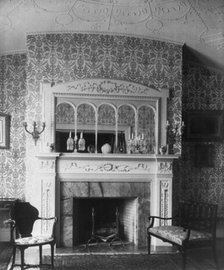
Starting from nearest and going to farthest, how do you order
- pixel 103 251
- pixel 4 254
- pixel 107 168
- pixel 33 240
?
1. pixel 33 240
2. pixel 4 254
3. pixel 103 251
4. pixel 107 168

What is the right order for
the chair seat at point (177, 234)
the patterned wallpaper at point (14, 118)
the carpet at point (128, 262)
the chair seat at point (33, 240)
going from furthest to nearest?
the patterned wallpaper at point (14, 118)
the carpet at point (128, 262)
the chair seat at point (177, 234)
the chair seat at point (33, 240)

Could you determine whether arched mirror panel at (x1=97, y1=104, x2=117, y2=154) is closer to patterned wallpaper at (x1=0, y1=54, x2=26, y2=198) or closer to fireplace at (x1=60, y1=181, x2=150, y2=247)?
fireplace at (x1=60, y1=181, x2=150, y2=247)

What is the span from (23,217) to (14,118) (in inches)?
85.9

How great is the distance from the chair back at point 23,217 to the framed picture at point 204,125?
321 cm

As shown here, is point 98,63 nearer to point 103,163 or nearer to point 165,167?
point 103,163

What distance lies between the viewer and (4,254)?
6.04 metres

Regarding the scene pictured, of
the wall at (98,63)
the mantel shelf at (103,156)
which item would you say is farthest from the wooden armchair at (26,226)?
the mantel shelf at (103,156)

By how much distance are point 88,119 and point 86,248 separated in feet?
6.85

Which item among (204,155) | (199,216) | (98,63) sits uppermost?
(98,63)

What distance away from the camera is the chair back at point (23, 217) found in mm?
5305

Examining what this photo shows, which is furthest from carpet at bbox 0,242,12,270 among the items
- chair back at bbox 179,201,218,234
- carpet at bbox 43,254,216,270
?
chair back at bbox 179,201,218,234

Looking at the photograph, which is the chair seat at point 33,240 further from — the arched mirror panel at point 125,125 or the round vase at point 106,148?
the arched mirror panel at point 125,125

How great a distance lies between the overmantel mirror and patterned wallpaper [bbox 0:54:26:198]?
931mm

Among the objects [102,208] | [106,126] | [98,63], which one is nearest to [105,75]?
[98,63]
